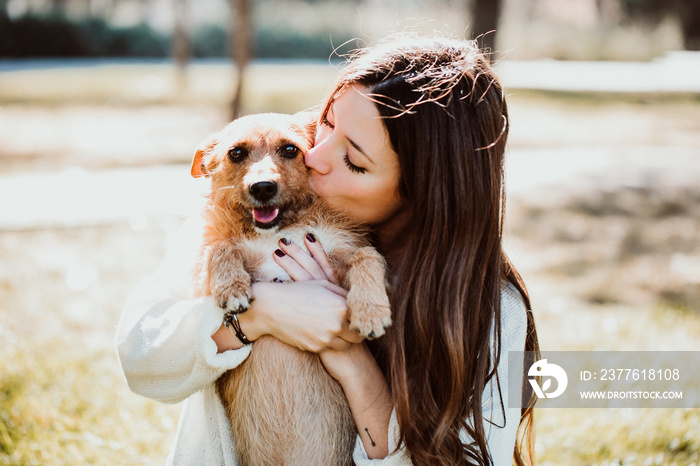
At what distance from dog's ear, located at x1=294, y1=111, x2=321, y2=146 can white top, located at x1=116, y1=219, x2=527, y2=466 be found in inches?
35.2

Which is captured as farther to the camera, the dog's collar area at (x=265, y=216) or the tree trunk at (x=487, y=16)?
the tree trunk at (x=487, y=16)

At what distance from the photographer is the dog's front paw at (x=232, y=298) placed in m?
2.48

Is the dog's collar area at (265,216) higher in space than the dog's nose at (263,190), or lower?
lower

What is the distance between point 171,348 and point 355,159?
0.97 metres

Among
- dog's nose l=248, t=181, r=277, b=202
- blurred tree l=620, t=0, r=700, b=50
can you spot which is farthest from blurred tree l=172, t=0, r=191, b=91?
blurred tree l=620, t=0, r=700, b=50

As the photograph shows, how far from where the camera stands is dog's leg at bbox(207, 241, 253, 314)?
2.49 m

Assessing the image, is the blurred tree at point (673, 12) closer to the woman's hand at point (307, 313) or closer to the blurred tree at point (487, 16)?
the blurred tree at point (487, 16)

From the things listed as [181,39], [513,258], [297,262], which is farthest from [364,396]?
[181,39]

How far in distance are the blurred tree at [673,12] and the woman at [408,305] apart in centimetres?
2623

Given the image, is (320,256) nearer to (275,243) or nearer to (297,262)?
(297,262)

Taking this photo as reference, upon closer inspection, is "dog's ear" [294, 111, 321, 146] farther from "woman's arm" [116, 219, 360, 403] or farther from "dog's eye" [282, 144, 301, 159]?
"woman's arm" [116, 219, 360, 403]

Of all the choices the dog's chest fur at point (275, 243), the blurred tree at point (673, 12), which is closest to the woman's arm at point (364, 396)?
the dog's chest fur at point (275, 243)

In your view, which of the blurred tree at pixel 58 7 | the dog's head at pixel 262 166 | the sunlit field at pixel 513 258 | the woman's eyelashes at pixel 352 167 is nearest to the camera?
the woman's eyelashes at pixel 352 167

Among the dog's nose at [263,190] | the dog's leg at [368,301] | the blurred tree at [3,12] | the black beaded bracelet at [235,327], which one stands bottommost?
the black beaded bracelet at [235,327]
